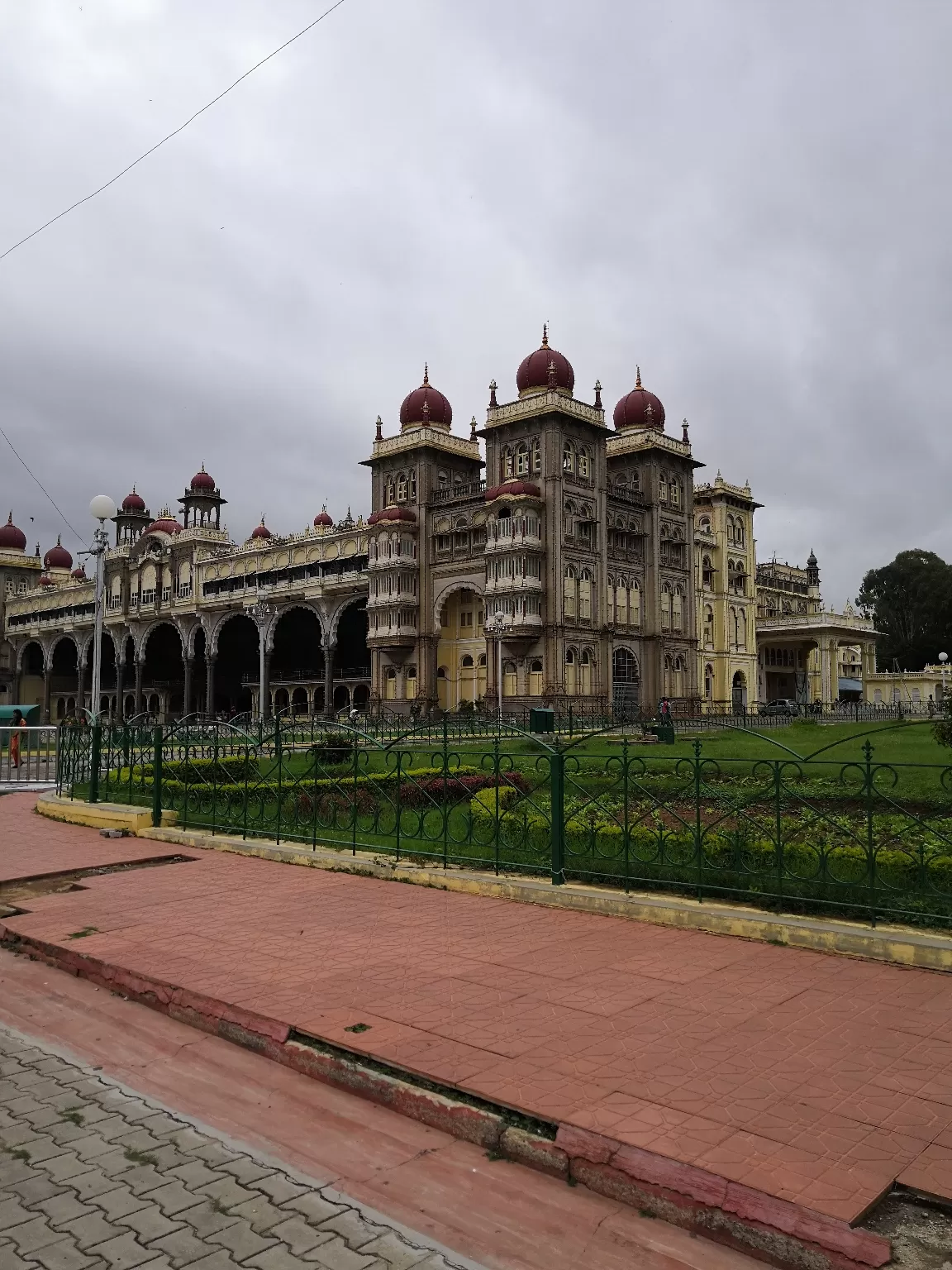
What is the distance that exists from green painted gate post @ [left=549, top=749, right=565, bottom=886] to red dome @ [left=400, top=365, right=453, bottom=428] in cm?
4304

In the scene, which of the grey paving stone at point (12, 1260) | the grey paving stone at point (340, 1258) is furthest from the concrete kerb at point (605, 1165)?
the grey paving stone at point (12, 1260)

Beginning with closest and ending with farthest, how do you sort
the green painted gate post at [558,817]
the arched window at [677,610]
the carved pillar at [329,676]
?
1. the green painted gate post at [558,817]
2. the carved pillar at [329,676]
3. the arched window at [677,610]

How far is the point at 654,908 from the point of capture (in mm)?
7250

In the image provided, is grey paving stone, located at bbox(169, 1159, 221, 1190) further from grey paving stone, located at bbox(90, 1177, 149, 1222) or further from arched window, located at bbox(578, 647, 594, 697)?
arched window, located at bbox(578, 647, 594, 697)

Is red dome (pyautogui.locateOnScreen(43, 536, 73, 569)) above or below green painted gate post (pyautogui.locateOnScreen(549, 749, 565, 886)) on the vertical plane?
above

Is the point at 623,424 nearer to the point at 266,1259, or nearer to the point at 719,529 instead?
the point at 719,529

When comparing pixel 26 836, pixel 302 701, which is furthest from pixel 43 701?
pixel 26 836

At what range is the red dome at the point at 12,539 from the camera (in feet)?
277

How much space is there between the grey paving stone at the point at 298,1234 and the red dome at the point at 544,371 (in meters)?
43.4

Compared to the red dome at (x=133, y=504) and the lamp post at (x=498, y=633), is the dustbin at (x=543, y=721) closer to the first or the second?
the lamp post at (x=498, y=633)

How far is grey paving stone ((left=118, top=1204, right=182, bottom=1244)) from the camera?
3305 millimetres

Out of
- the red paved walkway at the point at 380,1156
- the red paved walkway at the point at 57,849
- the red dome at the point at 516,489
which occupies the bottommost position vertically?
the red paved walkway at the point at 380,1156

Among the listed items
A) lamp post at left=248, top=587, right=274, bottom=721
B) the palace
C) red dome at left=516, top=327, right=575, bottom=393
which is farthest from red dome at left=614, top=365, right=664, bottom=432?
lamp post at left=248, top=587, right=274, bottom=721

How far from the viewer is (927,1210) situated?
3283mm
